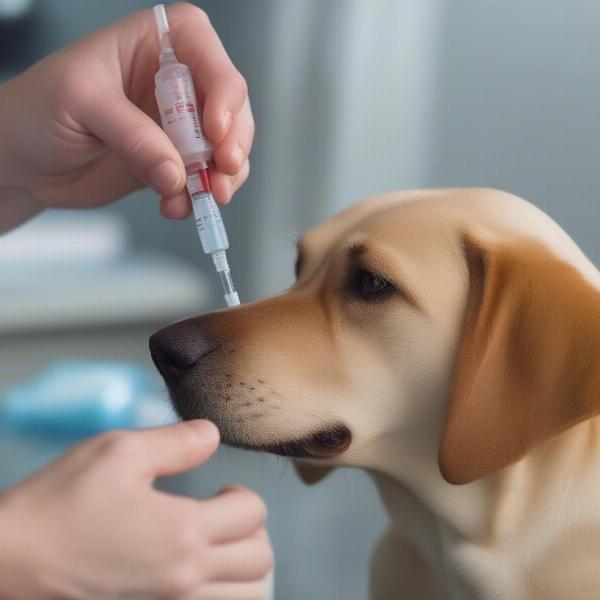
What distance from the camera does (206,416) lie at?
86 centimetres

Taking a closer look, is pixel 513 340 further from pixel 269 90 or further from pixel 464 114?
pixel 269 90

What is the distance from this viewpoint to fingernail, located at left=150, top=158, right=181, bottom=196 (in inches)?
35.4

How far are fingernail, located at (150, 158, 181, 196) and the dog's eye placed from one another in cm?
21

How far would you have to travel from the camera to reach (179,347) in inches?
33.8

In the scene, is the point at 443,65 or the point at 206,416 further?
the point at 443,65

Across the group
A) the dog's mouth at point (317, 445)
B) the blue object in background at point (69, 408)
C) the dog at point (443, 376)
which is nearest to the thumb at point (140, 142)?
the dog at point (443, 376)

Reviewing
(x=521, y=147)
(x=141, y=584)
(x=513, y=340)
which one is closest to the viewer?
(x=141, y=584)

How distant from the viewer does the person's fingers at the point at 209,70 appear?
3.02 feet

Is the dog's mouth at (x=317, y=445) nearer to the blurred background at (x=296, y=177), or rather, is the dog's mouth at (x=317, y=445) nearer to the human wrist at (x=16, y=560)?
the human wrist at (x=16, y=560)

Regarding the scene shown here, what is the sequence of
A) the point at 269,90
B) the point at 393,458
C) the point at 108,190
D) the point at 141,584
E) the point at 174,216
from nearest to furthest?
the point at 141,584 → the point at 393,458 → the point at 174,216 → the point at 108,190 → the point at 269,90

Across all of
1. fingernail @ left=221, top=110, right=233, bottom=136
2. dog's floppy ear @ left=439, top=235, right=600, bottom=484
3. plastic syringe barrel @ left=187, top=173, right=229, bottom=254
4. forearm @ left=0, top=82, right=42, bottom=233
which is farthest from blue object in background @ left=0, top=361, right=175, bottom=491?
dog's floppy ear @ left=439, top=235, right=600, bottom=484

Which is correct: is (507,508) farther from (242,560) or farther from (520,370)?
(242,560)

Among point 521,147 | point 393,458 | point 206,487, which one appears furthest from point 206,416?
point 521,147

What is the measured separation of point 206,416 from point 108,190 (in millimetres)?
440
